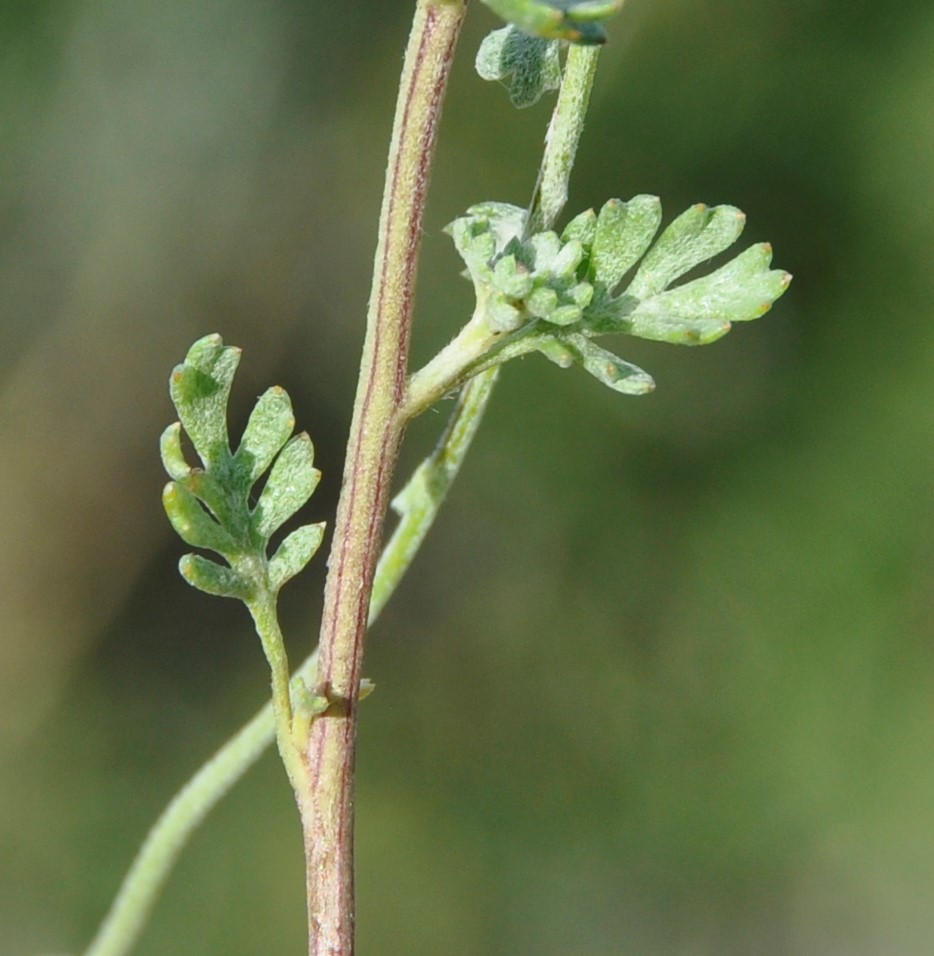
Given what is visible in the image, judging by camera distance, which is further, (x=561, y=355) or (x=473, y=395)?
(x=473, y=395)

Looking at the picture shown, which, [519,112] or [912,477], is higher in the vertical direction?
[519,112]

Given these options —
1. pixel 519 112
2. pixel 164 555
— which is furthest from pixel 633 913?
pixel 519 112

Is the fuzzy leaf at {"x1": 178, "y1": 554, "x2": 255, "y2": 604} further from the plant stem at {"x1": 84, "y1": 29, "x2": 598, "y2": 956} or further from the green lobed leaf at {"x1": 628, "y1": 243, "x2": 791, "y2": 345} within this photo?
the green lobed leaf at {"x1": 628, "y1": 243, "x2": 791, "y2": 345}

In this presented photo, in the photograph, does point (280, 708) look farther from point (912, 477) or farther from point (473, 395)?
point (912, 477)

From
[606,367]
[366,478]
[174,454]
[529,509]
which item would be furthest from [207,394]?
[529,509]

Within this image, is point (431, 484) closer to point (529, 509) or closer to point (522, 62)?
point (522, 62)

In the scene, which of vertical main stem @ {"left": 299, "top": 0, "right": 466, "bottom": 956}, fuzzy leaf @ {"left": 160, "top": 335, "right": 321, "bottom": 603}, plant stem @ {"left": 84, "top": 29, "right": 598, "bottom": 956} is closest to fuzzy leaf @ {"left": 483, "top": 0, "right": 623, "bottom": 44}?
vertical main stem @ {"left": 299, "top": 0, "right": 466, "bottom": 956}

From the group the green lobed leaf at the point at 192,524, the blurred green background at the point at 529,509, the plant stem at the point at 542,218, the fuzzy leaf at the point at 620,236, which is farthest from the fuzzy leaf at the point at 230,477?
the blurred green background at the point at 529,509
